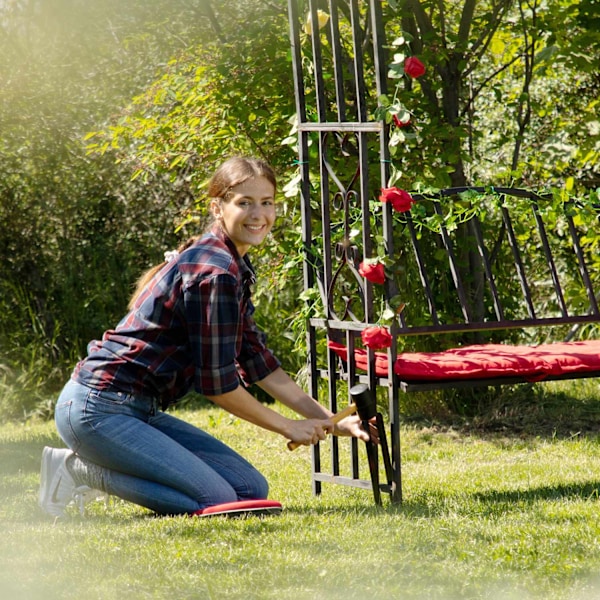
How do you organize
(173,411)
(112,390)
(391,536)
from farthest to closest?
(173,411)
(112,390)
(391,536)

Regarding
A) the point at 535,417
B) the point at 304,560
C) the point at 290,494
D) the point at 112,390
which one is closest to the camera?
the point at 304,560

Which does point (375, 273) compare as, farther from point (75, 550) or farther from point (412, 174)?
point (412, 174)

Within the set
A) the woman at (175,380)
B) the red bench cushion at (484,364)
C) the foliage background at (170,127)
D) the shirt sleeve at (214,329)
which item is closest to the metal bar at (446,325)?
the red bench cushion at (484,364)

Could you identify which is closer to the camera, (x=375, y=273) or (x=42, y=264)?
(x=375, y=273)

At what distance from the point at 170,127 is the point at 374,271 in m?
2.76

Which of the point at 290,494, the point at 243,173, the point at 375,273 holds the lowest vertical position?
the point at 290,494

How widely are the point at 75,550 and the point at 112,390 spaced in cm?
66

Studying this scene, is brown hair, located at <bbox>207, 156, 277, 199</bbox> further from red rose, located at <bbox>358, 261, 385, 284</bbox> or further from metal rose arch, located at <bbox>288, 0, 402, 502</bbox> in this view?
red rose, located at <bbox>358, 261, 385, 284</bbox>

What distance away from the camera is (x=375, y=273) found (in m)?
3.71

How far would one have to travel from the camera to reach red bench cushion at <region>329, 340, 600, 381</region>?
12.6ft

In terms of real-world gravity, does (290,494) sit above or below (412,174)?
below

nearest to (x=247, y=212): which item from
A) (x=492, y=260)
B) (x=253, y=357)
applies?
(x=253, y=357)

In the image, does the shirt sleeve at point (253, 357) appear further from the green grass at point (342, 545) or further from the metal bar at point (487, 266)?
the metal bar at point (487, 266)

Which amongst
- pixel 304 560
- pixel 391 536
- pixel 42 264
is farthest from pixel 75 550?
pixel 42 264
